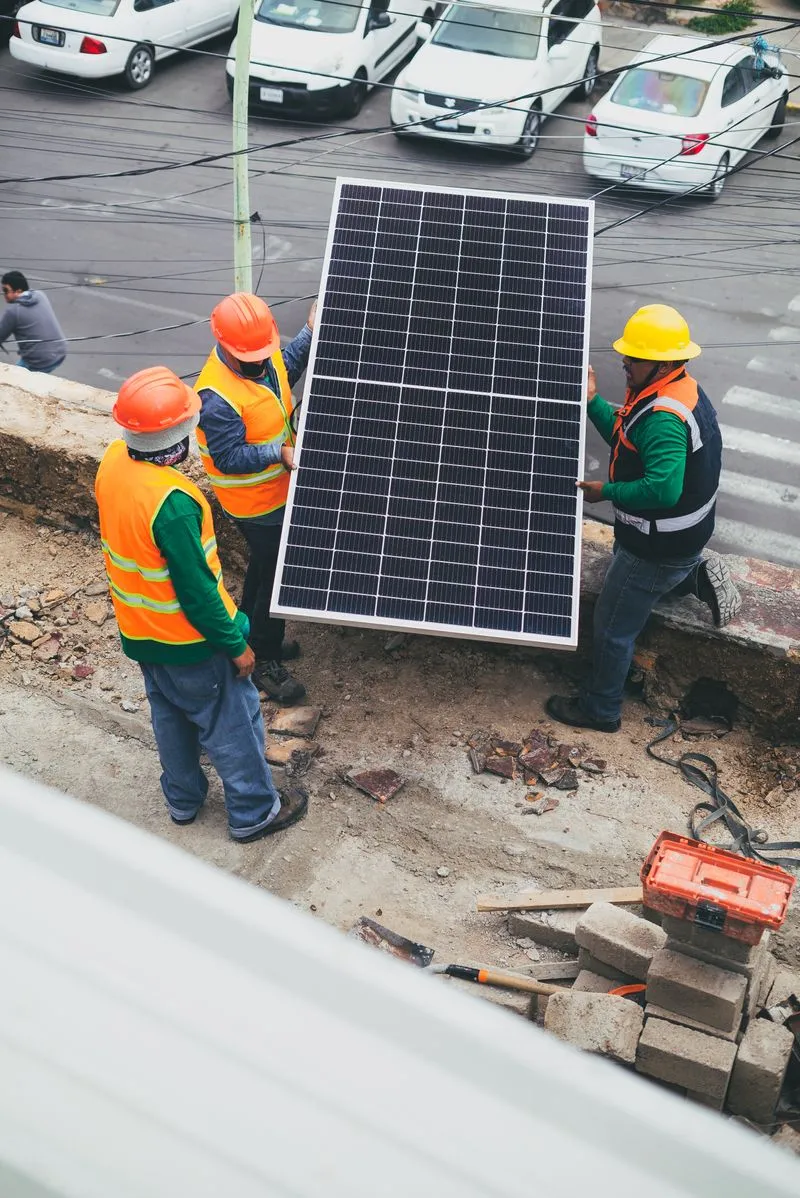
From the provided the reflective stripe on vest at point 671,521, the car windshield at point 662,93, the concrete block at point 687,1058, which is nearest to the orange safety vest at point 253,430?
the reflective stripe on vest at point 671,521

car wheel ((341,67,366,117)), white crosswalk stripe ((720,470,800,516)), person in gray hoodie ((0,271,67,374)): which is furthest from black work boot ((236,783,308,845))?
car wheel ((341,67,366,117))

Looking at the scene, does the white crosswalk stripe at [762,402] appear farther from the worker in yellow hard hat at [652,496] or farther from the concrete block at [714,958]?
the concrete block at [714,958]

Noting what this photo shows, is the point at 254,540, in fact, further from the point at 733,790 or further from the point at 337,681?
the point at 733,790

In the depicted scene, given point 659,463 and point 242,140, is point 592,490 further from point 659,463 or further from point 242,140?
point 242,140

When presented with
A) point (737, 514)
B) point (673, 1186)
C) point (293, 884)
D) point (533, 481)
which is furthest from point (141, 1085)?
point (737, 514)

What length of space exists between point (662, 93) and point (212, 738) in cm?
1420

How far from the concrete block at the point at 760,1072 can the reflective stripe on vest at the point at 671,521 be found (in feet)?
7.44

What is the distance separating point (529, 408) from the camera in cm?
594

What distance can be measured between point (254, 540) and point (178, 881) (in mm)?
4257

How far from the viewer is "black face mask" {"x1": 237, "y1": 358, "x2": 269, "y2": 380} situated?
5.57 m

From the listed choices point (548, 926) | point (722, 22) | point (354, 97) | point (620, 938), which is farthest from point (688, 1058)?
point (722, 22)

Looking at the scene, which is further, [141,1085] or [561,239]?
[561,239]

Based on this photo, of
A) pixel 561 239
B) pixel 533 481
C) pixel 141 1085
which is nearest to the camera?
pixel 141 1085

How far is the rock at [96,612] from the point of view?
673 cm
